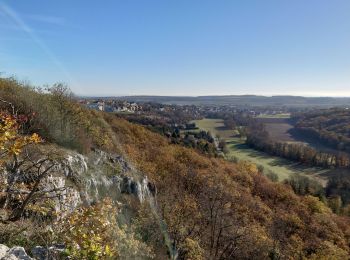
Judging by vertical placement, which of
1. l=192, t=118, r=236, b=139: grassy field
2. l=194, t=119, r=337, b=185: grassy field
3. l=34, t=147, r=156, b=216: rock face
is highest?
l=34, t=147, r=156, b=216: rock face

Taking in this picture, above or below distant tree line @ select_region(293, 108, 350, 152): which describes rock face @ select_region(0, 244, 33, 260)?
above

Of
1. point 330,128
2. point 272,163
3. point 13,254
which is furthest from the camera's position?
point 330,128

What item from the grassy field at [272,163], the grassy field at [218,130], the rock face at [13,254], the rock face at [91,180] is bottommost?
the grassy field at [272,163]

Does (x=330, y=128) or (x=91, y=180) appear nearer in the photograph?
(x=91, y=180)

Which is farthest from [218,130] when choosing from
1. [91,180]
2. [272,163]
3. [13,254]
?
[13,254]

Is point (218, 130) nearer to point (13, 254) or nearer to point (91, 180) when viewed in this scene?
point (91, 180)

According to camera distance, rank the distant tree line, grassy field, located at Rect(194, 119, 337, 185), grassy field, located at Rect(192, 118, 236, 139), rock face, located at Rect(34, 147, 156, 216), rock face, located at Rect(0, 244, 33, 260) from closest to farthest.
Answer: rock face, located at Rect(0, 244, 33, 260) < rock face, located at Rect(34, 147, 156, 216) < grassy field, located at Rect(194, 119, 337, 185) < the distant tree line < grassy field, located at Rect(192, 118, 236, 139)

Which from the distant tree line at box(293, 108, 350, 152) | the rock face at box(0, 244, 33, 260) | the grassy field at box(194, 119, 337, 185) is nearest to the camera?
the rock face at box(0, 244, 33, 260)

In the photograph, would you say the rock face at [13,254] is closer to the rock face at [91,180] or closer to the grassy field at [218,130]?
the rock face at [91,180]

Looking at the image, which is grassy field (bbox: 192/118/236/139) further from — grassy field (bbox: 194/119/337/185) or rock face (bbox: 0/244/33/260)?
rock face (bbox: 0/244/33/260)

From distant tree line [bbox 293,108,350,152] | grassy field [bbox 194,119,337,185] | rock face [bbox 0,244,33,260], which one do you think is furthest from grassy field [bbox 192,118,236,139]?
rock face [bbox 0,244,33,260]

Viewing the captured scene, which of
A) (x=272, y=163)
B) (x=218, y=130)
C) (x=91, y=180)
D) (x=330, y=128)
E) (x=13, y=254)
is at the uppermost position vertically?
(x=13, y=254)

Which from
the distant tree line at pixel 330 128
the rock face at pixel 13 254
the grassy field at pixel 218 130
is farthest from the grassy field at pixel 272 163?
the rock face at pixel 13 254

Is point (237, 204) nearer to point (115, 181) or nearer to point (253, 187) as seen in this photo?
point (253, 187)
